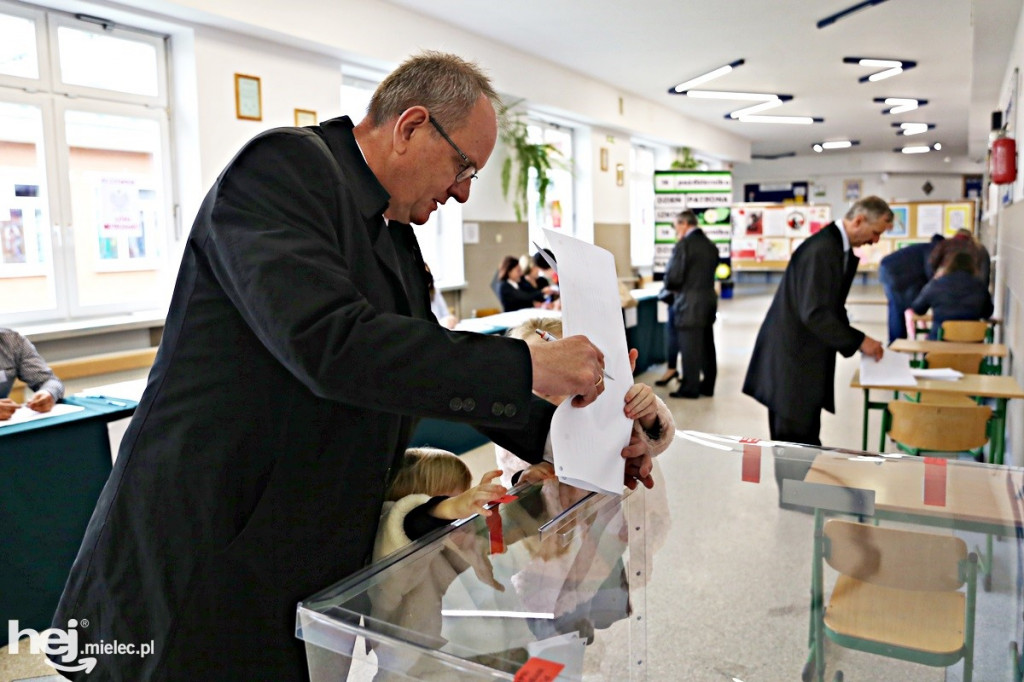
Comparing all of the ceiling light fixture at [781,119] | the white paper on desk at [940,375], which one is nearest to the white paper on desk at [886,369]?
the white paper on desk at [940,375]

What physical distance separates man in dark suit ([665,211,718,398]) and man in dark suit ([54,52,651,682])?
657 cm

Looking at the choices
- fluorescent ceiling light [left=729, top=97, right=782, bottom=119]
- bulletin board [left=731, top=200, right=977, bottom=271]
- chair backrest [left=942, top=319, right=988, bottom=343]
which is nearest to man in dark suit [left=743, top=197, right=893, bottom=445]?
chair backrest [left=942, top=319, right=988, bottom=343]

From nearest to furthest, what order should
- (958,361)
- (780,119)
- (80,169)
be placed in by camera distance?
1. (958,361)
2. (80,169)
3. (780,119)

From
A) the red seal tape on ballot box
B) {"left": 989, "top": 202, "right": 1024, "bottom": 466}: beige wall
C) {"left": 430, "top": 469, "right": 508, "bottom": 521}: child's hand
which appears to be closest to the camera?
the red seal tape on ballot box

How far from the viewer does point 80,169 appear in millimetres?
5457

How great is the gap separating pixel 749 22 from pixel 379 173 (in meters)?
8.21

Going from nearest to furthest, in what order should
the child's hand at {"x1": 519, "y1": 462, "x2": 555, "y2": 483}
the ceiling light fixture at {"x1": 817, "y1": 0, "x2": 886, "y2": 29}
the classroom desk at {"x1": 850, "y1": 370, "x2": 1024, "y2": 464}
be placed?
1. the child's hand at {"x1": 519, "y1": 462, "x2": 555, "y2": 483}
2. the classroom desk at {"x1": 850, "y1": 370, "x2": 1024, "y2": 464}
3. the ceiling light fixture at {"x1": 817, "y1": 0, "x2": 886, "y2": 29}

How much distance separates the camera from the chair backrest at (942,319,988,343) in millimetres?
6266

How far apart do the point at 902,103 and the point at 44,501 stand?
14298 mm

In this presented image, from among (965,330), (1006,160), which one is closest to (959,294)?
(965,330)

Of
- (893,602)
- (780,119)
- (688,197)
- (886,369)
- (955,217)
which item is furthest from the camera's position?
(955,217)

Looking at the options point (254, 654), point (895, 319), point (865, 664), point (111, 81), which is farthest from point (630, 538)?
point (895, 319)

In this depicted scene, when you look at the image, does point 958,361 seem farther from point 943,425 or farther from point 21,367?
point 21,367

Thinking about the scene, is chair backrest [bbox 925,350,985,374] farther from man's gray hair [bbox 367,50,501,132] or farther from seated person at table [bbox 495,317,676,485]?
man's gray hair [bbox 367,50,501,132]
